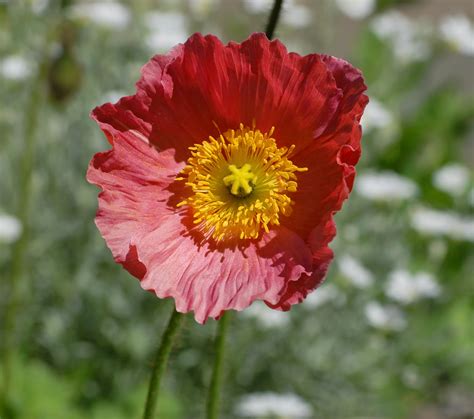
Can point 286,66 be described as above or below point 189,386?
below

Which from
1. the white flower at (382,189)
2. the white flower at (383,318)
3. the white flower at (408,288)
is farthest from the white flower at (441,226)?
the white flower at (383,318)

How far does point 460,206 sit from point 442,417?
34.5 inches

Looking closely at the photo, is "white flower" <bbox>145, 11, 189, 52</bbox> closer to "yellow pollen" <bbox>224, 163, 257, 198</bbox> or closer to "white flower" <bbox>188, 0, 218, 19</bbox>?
"white flower" <bbox>188, 0, 218, 19</bbox>

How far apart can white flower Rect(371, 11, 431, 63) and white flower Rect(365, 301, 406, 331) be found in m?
1.75

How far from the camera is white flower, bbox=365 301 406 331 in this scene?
2879 mm

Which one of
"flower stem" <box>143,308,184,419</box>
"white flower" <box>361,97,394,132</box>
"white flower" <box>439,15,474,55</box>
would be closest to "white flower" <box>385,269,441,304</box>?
"white flower" <box>361,97,394,132</box>

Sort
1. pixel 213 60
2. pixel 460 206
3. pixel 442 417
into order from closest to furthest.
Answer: pixel 213 60 < pixel 442 417 < pixel 460 206

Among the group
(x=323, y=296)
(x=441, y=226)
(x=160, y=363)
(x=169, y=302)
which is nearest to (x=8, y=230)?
(x=169, y=302)

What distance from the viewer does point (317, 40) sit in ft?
15.0

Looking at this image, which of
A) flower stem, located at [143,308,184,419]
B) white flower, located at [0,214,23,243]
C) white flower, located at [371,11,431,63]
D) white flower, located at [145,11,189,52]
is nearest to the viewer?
flower stem, located at [143,308,184,419]

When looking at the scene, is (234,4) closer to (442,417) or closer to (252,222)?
(442,417)

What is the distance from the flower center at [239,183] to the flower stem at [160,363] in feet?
0.57

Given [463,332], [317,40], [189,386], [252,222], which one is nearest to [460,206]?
[463,332]

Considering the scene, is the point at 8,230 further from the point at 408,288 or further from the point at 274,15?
the point at 274,15
